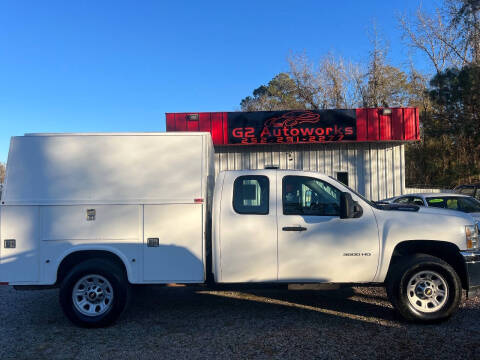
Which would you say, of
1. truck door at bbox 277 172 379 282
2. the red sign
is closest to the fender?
truck door at bbox 277 172 379 282

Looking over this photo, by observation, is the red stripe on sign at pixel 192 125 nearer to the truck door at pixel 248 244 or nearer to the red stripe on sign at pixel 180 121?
the red stripe on sign at pixel 180 121

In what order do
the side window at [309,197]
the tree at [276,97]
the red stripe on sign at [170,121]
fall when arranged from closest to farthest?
the side window at [309,197] → the red stripe on sign at [170,121] → the tree at [276,97]

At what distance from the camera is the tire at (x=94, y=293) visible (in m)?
4.75

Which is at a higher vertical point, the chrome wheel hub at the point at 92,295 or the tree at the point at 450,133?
the tree at the point at 450,133

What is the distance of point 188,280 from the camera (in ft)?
15.8

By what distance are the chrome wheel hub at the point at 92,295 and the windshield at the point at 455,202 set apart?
7.54 meters

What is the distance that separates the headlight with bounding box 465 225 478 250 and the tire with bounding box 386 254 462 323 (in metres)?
0.42

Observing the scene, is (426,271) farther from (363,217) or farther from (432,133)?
(432,133)

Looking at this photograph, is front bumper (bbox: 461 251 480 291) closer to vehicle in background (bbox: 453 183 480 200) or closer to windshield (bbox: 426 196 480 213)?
windshield (bbox: 426 196 480 213)

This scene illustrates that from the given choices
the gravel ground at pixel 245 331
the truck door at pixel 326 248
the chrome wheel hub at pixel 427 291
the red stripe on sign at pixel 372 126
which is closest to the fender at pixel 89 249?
the gravel ground at pixel 245 331

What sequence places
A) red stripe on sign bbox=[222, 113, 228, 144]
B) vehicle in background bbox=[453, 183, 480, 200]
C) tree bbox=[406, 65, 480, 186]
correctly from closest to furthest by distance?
vehicle in background bbox=[453, 183, 480, 200] < red stripe on sign bbox=[222, 113, 228, 144] < tree bbox=[406, 65, 480, 186]

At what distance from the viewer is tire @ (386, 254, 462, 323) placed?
4.66 metres

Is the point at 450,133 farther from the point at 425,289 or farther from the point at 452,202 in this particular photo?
the point at 425,289

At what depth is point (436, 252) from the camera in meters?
5.01
